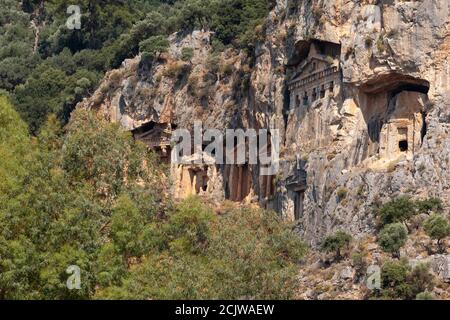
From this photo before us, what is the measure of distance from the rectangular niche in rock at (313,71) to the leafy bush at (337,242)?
36.2 feet

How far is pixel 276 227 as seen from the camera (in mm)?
85875

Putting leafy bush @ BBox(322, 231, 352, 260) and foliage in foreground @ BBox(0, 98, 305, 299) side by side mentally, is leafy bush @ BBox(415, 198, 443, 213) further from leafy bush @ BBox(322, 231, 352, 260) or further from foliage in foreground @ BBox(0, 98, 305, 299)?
foliage in foreground @ BBox(0, 98, 305, 299)

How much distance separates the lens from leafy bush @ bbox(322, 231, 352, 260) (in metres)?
87.3

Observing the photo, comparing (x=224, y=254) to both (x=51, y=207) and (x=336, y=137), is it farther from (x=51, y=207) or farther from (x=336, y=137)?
(x=336, y=137)

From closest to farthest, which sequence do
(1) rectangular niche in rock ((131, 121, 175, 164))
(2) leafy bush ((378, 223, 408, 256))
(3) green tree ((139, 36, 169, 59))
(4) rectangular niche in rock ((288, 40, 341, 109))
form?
1. (2) leafy bush ((378, 223, 408, 256))
2. (4) rectangular niche in rock ((288, 40, 341, 109))
3. (1) rectangular niche in rock ((131, 121, 175, 164))
4. (3) green tree ((139, 36, 169, 59))

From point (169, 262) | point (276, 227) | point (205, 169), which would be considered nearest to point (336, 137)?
point (276, 227)

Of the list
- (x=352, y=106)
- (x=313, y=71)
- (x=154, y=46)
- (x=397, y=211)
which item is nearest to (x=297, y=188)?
(x=352, y=106)

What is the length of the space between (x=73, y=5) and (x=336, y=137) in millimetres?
59249

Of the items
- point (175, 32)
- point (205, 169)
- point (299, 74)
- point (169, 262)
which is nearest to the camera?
point (169, 262)

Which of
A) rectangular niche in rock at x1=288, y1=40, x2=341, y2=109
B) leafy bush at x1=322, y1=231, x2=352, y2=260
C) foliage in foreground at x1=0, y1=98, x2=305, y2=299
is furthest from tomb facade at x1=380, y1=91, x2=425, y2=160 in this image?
foliage in foreground at x1=0, y1=98, x2=305, y2=299

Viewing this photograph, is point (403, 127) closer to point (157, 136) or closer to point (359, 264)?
point (359, 264)

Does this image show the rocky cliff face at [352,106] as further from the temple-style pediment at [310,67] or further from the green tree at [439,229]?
the green tree at [439,229]

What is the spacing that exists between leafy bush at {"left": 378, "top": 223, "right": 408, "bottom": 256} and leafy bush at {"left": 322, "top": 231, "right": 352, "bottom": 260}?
3.06 meters

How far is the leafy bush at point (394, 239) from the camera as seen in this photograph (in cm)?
8400
